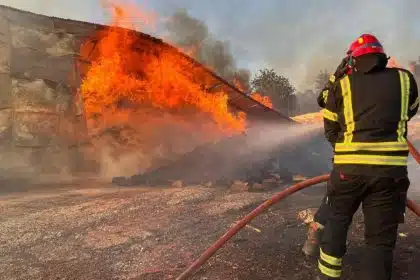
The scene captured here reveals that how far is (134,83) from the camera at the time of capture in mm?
11703

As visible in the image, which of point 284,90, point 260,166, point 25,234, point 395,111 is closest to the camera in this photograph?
point 395,111

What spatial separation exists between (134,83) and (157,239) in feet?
26.8

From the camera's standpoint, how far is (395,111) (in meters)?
2.73

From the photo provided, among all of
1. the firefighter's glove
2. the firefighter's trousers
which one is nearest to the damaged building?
the firefighter's glove

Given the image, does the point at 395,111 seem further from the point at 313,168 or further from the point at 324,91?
the point at 313,168

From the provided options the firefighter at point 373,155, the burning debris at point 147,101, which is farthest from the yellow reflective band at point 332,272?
the burning debris at point 147,101

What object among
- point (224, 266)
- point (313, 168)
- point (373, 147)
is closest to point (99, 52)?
point (313, 168)

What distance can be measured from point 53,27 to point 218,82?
5.52 meters

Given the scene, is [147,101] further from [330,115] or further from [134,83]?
[330,115]

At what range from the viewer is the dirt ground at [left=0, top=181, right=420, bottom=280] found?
3.47m

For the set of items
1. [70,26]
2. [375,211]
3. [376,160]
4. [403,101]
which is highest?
[70,26]

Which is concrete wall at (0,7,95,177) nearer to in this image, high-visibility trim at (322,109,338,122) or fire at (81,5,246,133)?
fire at (81,5,246,133)

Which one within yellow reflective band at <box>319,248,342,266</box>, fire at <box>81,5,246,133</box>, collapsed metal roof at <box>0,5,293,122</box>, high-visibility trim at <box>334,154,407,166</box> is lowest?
yellow reflective band at <box>319,248,342,266</box>

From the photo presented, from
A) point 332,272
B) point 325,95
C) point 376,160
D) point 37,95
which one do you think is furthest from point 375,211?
point 37,95
